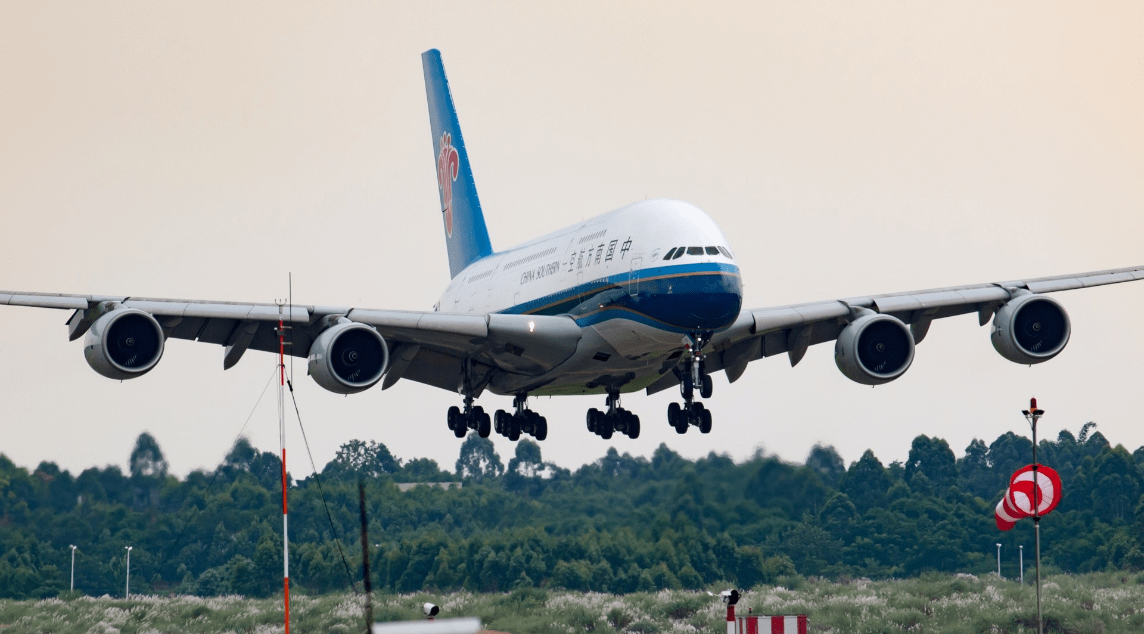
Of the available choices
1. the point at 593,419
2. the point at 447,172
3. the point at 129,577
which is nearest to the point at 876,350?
the point at 593,419

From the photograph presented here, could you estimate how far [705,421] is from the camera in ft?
139

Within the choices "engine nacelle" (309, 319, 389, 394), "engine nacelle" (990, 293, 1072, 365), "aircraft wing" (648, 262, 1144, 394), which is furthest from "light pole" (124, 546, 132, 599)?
"engine nacelle" (990, 293, 1072, 365)

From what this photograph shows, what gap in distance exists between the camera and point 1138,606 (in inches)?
2020

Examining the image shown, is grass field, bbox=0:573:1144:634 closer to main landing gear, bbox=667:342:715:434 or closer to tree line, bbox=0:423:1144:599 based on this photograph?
tree line, bbox=0:423:1144:599

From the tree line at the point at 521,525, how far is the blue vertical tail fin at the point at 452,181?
8270 mm

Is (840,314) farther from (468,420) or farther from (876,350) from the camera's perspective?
(468,420)

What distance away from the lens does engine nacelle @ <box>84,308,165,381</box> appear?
122 ft

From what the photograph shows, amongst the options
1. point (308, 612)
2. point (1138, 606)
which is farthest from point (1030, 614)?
point (308, 612)

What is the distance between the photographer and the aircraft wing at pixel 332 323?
38719 mm

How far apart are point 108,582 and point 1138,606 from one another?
38450 millimetres

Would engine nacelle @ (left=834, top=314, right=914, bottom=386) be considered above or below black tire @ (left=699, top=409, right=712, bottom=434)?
above

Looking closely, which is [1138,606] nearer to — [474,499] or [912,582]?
[912,582]

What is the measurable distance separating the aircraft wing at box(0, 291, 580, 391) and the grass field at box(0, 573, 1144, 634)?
12777 millimetres

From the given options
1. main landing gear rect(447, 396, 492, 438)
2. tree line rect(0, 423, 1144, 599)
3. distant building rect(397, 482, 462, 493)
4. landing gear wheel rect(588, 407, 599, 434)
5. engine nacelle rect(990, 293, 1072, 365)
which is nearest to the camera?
engine nacelle rect(990, 293, 1072, 365)
